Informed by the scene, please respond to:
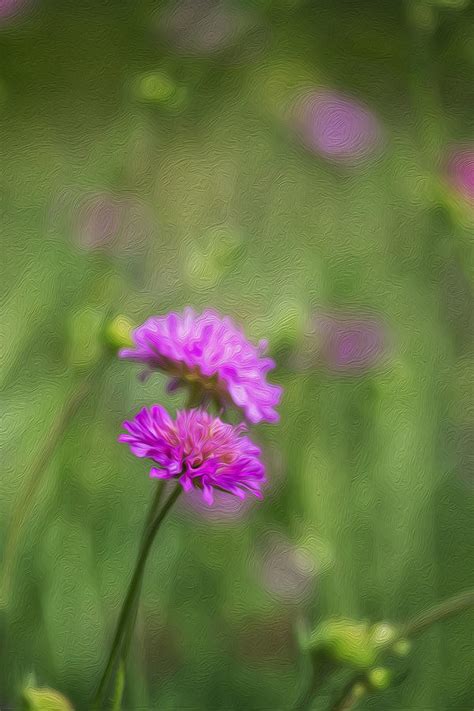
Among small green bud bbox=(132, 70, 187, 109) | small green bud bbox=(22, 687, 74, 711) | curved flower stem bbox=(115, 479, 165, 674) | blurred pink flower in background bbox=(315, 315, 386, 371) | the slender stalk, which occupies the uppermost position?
small green bud bbox=(132, 70, 187, 109)

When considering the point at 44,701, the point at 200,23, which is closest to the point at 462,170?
the point at 200,23

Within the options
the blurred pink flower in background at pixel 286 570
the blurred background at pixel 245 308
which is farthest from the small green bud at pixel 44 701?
the blurred pink flower in background at pixel 286 570

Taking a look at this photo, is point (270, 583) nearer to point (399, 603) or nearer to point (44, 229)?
point (399, 603)

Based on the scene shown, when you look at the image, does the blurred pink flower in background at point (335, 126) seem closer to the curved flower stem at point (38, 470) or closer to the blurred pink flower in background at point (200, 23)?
the blurred pink flower in background at point (200, 23)

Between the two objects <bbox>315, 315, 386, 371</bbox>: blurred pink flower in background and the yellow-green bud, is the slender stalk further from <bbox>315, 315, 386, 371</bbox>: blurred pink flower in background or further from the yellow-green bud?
<bbox>315, 315, 386, 371</bbox>: blurred pink flower in background

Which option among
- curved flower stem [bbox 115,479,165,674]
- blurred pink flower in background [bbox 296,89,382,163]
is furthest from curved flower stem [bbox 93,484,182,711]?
blurred pink flower in background [bbox 296,89,382,163]

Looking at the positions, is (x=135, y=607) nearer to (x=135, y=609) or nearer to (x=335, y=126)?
(x=135, y=609)

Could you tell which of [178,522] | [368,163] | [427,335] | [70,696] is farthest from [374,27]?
[70,696]
